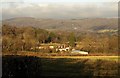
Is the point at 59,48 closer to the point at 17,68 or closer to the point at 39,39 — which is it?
the point at 39,39

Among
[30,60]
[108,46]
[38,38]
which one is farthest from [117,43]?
[30,60]

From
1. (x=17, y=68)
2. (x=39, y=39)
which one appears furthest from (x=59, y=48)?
(x=17, y=68)

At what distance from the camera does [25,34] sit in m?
32.4

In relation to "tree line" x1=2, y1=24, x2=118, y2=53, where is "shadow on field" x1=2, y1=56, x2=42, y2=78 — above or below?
below

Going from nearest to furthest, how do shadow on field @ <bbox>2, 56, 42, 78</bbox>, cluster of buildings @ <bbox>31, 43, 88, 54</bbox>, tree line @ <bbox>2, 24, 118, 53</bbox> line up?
1. shadow on field @ <bbox>2, 56, 42, 78</bbox>
2. tree line @ <bbox>2, 24, 118, 53</bbox>
3. cluster of buildings @ <bbox>31, 43, 88, 54</bbox>

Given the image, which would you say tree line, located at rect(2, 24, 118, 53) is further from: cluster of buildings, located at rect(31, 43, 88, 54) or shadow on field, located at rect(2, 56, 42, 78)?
shadow on field, located at rect(2, 56, 42, 78)

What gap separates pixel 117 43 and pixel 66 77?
575 inches

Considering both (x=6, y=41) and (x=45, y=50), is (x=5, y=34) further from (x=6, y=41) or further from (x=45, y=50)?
(x=45, y=50)

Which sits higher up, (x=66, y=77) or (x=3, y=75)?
(x=3, y=75)

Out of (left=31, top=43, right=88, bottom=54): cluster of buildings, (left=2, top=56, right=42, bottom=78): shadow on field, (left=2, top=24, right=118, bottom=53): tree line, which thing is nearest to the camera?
(left=2, top=56, right=42, bottom=78): shadow on field

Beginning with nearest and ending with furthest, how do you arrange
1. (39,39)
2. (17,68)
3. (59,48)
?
(17,68) < (59,48) < (39,39)

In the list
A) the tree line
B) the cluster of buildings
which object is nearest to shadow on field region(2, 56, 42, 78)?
the tree line

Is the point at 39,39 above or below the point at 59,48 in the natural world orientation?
above

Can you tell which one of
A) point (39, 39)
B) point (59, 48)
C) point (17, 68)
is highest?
point (39, 39)
